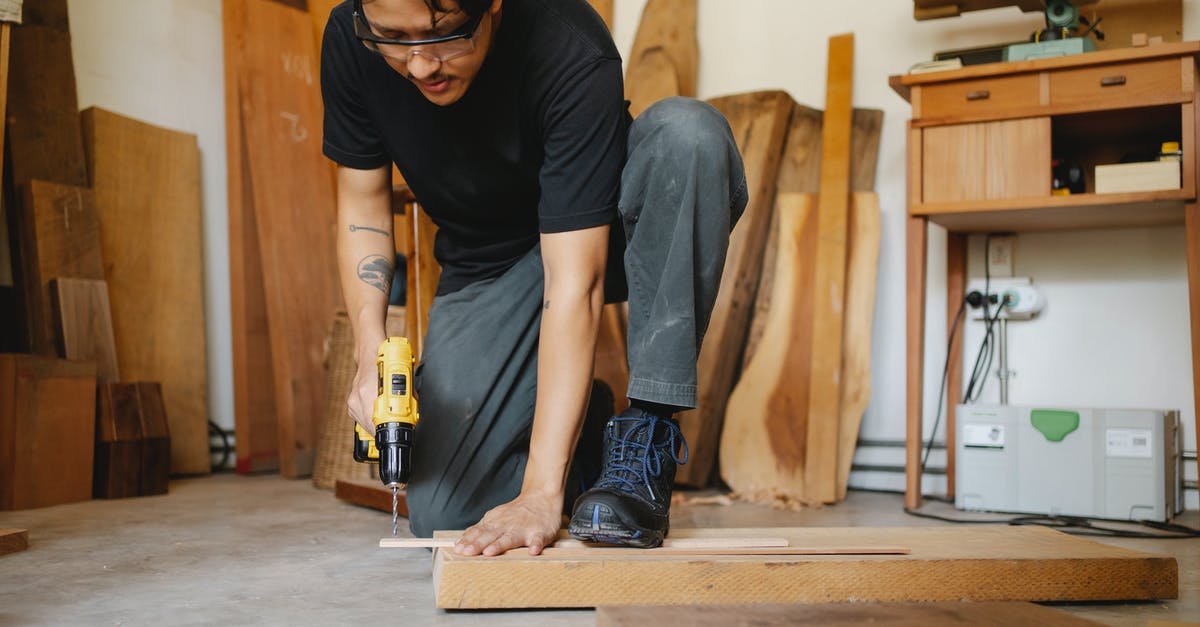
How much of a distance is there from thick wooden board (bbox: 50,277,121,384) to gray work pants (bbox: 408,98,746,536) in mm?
1654

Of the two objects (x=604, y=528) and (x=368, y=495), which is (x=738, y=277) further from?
(x=604, y=528)

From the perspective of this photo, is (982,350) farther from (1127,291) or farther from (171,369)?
(171,369)

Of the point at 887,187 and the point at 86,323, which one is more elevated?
the point at 887,187

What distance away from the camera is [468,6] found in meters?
1.24

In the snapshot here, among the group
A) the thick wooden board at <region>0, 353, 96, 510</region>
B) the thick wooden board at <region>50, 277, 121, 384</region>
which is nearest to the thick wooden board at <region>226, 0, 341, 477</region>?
the thick wooden board at <region>50, 277, 121, 384</region>

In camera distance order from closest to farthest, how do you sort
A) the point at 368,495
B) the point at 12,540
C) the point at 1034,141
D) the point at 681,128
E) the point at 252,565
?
the point at 681,128 → the point at 252,565 → the point at 12,540 → the point at 1034,141 → the point at 368,495

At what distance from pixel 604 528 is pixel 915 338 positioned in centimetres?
156

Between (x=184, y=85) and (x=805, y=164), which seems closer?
(x=805, y=164)

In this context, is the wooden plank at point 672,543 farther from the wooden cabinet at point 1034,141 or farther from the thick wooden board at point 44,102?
the thick wooden board at point 44,102

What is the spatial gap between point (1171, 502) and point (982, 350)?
0.66 metres

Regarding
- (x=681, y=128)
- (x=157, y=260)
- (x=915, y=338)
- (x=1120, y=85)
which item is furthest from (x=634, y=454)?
(x=157, y=260)

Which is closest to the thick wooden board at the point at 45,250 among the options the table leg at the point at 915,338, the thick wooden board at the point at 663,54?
the thick wooden board at the point at 663,54

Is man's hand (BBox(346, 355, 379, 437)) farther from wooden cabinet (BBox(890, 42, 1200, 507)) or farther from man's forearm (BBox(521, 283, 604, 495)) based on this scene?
wooden cabinet (BBox(890, 42, 1200, 507))

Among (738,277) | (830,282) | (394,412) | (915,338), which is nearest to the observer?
(394,412)
